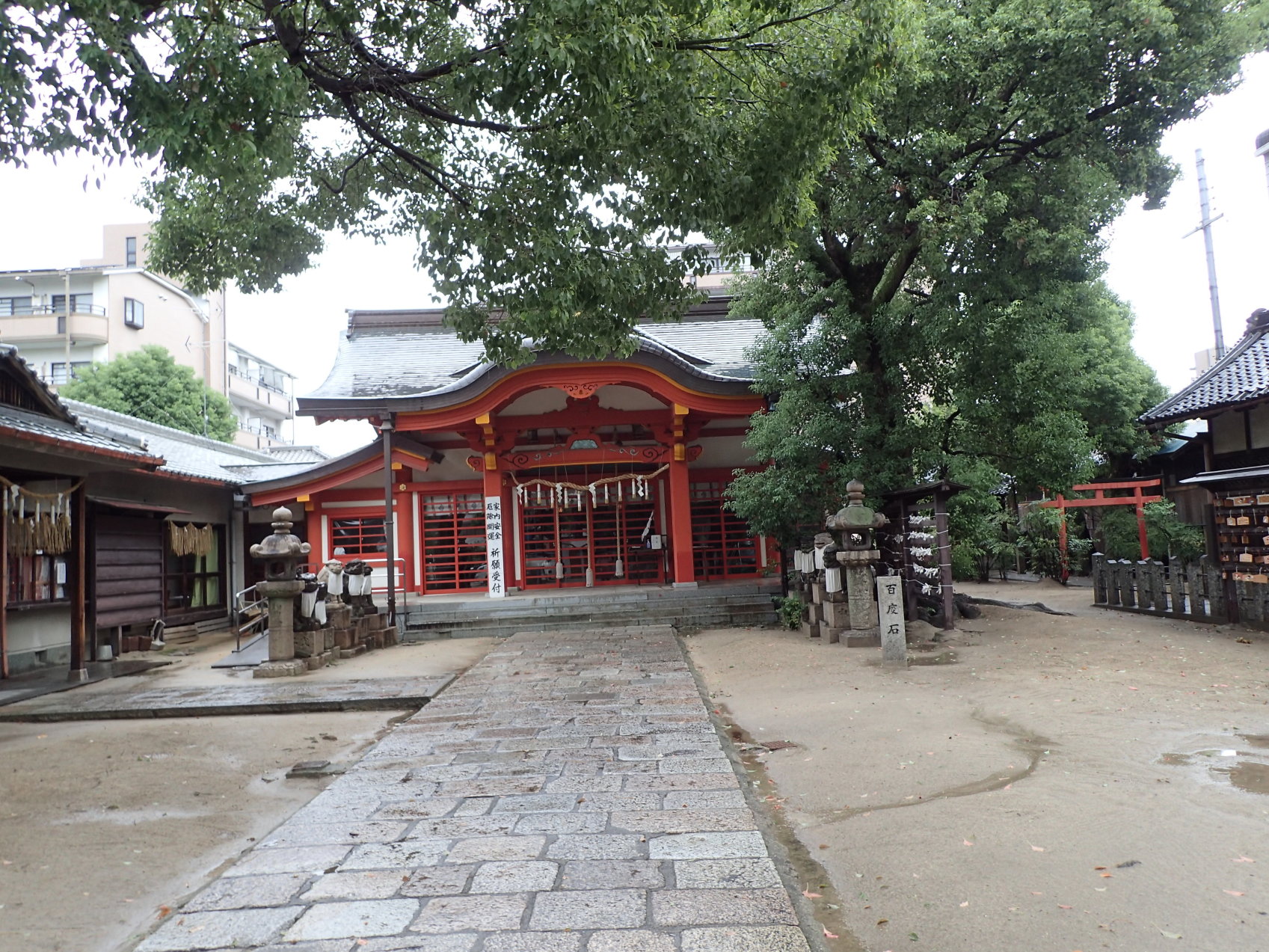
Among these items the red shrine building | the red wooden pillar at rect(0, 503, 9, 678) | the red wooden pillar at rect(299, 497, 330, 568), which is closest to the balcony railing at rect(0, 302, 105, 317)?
the red shrine building

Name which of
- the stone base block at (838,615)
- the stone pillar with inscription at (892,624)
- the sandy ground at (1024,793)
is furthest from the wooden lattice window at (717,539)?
the stone pillar with inscription at (892,624)

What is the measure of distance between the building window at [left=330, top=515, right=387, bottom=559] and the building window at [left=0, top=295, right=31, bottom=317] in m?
23.0

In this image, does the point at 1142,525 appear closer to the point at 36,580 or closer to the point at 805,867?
the point at 805,867

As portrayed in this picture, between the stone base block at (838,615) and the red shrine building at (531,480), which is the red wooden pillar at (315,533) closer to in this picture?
Result: the red shrine building at (531,480)

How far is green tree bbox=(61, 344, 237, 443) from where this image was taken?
87.3 feet

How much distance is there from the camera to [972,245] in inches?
411

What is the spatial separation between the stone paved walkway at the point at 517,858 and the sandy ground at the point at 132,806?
1.36 ft

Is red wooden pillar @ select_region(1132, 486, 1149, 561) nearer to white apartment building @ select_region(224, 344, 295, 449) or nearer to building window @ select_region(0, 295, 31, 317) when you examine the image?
white apartment building @ select_region(224, 344, 295, 449)

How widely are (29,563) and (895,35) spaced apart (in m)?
11.6

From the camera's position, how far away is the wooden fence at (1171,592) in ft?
37.9

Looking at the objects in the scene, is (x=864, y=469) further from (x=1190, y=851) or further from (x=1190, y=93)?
(x=1190, y=851)

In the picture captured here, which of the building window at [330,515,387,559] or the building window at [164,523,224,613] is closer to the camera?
the building window at [164,523,224,613]

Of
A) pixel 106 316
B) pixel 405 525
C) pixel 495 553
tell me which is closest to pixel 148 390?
pixel 106 316

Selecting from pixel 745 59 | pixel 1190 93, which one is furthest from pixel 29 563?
pixel 1190 93
